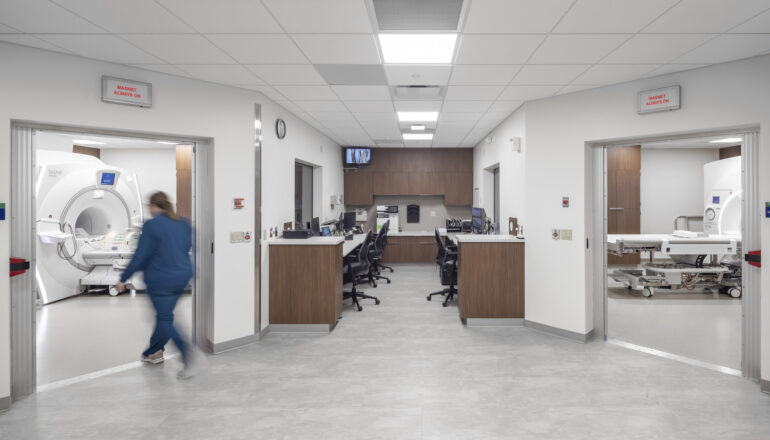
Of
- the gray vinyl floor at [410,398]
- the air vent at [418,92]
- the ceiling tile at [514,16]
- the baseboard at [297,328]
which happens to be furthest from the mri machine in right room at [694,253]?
the baseboard at [297,328]

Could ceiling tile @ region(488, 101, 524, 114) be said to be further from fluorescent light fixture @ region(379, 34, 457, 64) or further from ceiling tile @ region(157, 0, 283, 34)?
ceiling tile @ region(157, 0, 283, 34)

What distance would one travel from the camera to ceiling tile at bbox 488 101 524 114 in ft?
14.8

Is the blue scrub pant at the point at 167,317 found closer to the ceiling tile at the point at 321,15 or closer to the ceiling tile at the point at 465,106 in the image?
the ceiling tile at the point at 321,15

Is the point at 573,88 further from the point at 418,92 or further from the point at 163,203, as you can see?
the point at 163,203

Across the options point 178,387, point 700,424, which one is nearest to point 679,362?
point 700,424

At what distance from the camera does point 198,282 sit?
Answer: 3.69 meters

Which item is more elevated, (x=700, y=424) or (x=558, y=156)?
(x=558, y=156)

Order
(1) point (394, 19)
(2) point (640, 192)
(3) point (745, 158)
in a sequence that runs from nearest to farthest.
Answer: (1) point (394, 19), (3) point (745, 158), (2) point (640, 192)

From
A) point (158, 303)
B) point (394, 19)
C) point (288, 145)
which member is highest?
point (394, 19)

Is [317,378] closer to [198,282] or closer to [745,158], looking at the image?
[198,282]

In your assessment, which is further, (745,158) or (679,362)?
(679,362)

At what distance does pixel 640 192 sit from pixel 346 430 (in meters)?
8.65

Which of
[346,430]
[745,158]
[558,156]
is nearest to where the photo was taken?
[346,430]

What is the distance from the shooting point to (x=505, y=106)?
4.67 meters
